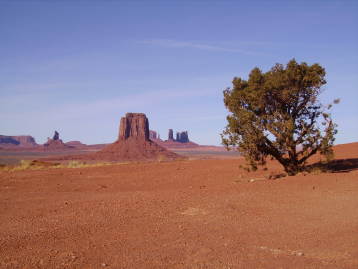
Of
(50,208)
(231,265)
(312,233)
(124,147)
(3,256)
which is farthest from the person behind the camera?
(124,147)

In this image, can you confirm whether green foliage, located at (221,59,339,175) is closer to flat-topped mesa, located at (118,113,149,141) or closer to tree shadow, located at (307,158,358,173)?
tree shadow, located at (307,158,358,173)

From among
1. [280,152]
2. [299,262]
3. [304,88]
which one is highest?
[304,88]

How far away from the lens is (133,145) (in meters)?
124

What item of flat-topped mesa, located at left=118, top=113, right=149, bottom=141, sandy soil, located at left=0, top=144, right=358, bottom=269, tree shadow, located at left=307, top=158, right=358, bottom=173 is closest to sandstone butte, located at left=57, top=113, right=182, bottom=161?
flat-topped mesa, located at left=118, top=113, right=149, bottom=141

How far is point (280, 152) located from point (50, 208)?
1144cm

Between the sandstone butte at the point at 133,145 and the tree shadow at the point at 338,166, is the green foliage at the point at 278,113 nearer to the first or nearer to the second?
the tree shadow at the point at 338,166

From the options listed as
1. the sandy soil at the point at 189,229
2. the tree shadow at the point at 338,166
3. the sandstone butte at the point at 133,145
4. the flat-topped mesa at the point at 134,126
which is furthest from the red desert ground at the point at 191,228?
the flat-topped mesa at the point at 134,126

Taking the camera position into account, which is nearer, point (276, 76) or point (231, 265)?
point (231, 265)

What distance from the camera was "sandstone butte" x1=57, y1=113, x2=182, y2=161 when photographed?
11088 centimetres

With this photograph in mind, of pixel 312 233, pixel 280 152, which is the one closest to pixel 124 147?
pixel 280 152

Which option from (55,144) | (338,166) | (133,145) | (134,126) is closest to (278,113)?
(338,166)

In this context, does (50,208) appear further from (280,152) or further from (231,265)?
(280,152)

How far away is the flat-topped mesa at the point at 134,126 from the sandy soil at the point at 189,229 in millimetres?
118615

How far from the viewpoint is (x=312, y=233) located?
799 centimetres
